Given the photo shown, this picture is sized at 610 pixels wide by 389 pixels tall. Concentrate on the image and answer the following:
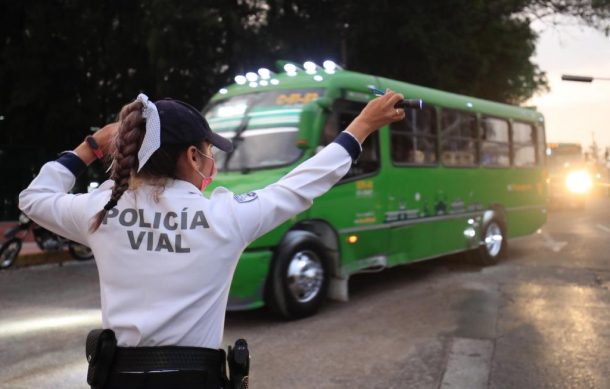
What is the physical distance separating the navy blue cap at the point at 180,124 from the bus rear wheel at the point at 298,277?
15.1ft

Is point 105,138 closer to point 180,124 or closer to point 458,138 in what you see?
point 180,124

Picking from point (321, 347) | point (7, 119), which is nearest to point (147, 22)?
point (7, 119)

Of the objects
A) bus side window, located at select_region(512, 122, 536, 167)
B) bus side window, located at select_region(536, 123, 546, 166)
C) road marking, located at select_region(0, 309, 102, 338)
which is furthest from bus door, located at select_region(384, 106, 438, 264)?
bus side window, located at select_region(536, 123, 546, 166)

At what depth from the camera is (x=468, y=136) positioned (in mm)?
9883

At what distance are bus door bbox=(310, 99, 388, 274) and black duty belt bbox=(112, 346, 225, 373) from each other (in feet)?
16.5

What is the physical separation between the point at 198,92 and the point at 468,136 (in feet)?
29.5

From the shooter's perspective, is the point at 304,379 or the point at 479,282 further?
the point at 479,282

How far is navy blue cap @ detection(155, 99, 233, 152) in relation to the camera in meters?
1.69

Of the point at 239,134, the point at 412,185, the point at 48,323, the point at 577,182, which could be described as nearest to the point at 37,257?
the point at 48,323

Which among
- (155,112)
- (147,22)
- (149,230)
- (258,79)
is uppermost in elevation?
(147,22)

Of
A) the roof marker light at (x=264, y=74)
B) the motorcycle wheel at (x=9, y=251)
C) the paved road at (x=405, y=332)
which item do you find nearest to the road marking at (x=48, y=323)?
the paved road at (x=405, y=332)

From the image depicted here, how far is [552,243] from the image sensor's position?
513 inches

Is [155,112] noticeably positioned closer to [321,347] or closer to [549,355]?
[321,347]

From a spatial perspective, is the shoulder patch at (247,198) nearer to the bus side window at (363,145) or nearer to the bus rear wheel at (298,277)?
the bus rear wheel at (298,277)
